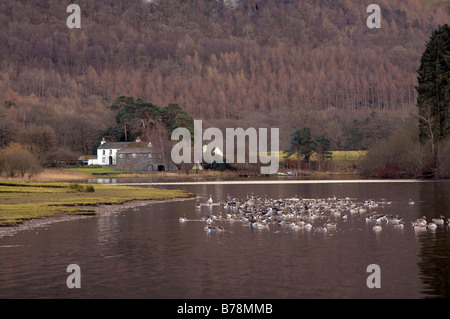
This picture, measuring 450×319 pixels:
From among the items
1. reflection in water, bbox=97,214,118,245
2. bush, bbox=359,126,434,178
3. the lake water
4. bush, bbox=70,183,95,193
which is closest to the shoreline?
the lake water

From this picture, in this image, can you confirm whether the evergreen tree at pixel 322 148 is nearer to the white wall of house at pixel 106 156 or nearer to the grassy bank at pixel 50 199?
the white wall of house at pixel 106 156

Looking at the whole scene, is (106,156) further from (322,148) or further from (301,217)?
(301,217)

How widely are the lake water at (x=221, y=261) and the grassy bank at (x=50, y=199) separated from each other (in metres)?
5.20

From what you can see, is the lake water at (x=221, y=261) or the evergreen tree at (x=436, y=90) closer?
the lake water at (x=221, y=261)

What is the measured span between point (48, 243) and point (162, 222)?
43.2ft

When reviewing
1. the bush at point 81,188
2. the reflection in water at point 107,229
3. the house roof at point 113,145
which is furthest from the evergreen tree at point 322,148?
the reflection in water at point 107,229

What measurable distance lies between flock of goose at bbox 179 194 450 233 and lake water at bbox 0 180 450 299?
721mm

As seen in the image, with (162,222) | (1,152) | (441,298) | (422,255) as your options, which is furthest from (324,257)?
(1,152)

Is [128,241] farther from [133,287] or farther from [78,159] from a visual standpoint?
[78,159]

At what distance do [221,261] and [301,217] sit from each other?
62.2 ft

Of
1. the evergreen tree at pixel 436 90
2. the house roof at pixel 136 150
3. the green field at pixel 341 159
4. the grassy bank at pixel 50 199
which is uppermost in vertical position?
the evergreen tree at pixel 436 90

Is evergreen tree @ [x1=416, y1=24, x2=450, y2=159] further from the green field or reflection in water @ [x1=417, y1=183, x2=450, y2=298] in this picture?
reflection in water @ [x1=417, y1=183, x2=450, y2=298]

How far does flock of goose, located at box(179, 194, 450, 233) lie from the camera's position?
4336 centimetres

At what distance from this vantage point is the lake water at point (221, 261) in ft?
81.4
